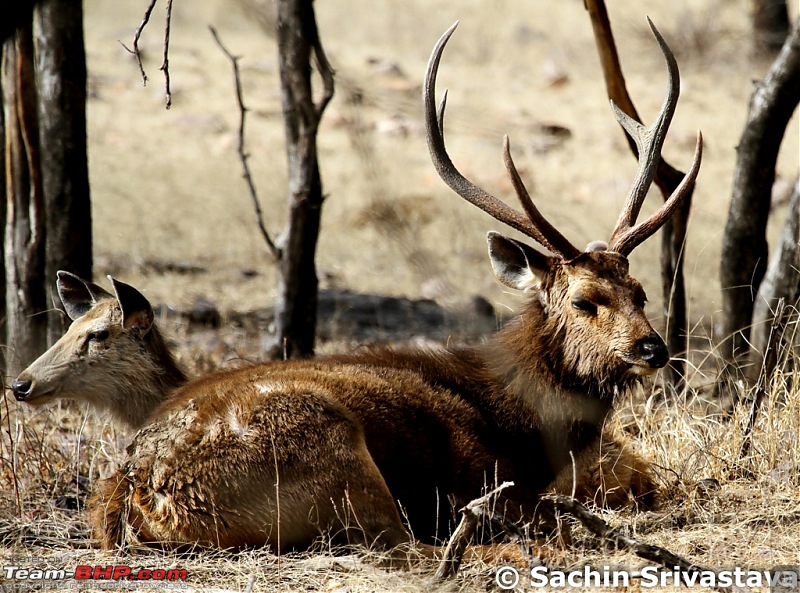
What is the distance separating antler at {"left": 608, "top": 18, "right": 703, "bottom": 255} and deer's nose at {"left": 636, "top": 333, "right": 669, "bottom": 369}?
637mm

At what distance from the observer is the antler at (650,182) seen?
217 inches

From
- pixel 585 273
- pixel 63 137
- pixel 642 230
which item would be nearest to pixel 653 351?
pixel 585 273

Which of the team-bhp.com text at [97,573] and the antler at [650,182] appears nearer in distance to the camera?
the team-bhp.com text at [97,573]

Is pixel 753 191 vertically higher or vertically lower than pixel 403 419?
higher

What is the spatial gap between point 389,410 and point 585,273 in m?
1.27

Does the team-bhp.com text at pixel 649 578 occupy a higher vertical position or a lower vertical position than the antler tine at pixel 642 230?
lower

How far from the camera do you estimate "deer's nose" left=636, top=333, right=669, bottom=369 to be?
5031mm

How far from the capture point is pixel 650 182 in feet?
18.8

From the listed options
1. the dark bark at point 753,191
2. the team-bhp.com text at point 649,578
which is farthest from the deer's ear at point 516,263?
the dark bark at point 753,191

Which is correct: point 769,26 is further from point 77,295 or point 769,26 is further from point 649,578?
point 649,578

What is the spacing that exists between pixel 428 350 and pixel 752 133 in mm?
2885

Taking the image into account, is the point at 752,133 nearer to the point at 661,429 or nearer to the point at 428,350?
the point at 661,429

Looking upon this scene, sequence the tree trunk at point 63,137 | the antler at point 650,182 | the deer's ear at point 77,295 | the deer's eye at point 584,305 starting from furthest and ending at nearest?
the tree trunk at point 63,137 < the deer's ear at point 77,295 < the antler at point 650,182 < the deer's eye at point 584,305

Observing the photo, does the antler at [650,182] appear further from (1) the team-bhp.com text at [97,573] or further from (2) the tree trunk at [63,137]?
(2) the tree trunk at [63,137]
